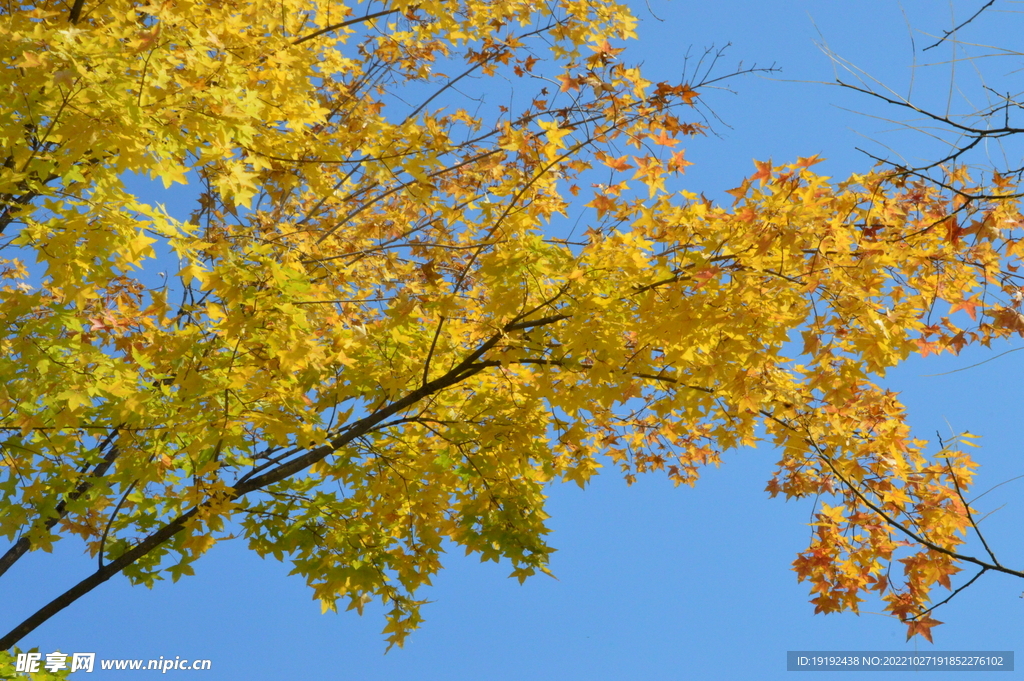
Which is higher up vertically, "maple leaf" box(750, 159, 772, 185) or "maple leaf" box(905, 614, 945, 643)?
"maple leaf" box(750, 159, 772, 185)

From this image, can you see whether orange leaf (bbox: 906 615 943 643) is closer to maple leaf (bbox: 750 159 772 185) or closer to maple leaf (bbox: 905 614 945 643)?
maple leaf (bbox: 905 614 945 643)

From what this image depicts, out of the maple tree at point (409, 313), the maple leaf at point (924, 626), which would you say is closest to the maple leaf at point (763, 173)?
the maple tree at point (409, 313)

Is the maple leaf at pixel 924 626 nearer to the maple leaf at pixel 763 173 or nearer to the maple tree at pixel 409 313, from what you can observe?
the maple tree at pixel 409 313

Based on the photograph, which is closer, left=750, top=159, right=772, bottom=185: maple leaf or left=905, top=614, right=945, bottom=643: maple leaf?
left=750, top=159, right=772, bottom=185: maple leaf

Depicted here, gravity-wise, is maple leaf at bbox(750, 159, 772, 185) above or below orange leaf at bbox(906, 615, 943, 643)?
above

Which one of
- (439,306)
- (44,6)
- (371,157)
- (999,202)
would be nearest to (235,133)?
(371,157)

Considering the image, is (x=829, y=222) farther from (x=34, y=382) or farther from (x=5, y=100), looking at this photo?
(x=34, y=382)

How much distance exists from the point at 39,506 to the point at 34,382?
94 centimetres

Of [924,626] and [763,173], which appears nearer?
[763,173]

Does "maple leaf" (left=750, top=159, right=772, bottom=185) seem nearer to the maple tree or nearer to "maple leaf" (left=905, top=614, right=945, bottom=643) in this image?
the maple tree

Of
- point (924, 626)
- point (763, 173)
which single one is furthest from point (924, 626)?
point (763, 173)

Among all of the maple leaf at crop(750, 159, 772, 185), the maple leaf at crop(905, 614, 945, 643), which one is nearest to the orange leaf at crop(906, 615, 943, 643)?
the maple leaf at crop(905, 614, 945, 643)

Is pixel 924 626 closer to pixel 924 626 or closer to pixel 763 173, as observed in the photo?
pixel 924 626

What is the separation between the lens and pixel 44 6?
4863 millimetres
